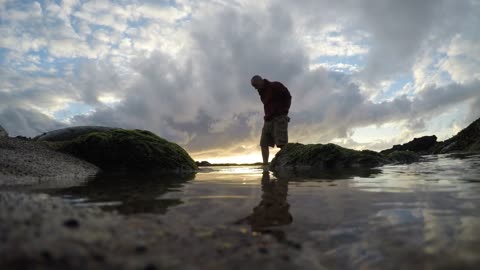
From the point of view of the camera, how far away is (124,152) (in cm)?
771

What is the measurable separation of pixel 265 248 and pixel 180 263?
0.37 metres

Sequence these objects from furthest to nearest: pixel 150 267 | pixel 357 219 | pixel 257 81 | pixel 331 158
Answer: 1. pixel 257 81
2. pixel 331 158
3. pixel 357 219
4. pixel 150 267

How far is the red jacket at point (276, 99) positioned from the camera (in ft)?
28.8

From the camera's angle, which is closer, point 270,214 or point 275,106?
point 270,214

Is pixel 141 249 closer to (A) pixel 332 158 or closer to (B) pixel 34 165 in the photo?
(B) pixel 34 165

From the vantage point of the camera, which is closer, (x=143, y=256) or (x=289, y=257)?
(x=143, y=256)

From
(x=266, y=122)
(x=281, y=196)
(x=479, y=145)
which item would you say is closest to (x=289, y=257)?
(x=281, y=196)

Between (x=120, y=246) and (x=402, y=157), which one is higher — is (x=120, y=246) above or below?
below

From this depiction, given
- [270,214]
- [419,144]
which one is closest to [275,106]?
[270,214]

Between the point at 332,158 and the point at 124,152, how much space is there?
547 centimetres

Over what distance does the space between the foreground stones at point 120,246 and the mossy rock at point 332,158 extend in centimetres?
760

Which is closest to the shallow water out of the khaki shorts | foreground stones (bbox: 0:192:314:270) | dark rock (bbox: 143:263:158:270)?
foreground stones (bbox: 0:192:314:270)

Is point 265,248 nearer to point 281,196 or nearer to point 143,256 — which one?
point 143,256

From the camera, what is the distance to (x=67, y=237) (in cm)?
100
